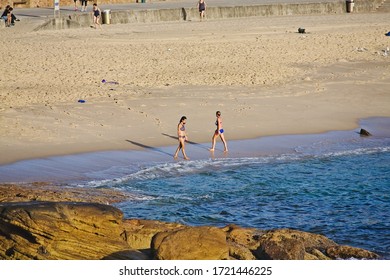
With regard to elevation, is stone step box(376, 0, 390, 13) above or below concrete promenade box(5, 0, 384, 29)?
below

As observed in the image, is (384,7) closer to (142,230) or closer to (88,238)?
(142,230)

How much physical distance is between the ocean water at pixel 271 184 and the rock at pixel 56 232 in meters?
4.30

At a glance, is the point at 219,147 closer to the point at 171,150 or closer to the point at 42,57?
the point at 171,150

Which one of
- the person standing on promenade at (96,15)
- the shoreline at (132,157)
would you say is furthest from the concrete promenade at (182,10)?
the shoreline at (132,157)

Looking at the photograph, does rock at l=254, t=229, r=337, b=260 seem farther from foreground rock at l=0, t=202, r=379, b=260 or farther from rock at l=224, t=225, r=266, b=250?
rock at l=224, t=225, r=266, b=250

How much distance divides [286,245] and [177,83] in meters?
16.2

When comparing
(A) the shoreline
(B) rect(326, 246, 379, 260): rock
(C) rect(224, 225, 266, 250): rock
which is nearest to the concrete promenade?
(A) the shoreline

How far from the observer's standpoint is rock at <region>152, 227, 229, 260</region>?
13.8 metres

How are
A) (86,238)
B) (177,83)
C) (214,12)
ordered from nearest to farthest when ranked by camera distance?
(86,238), (177,83), (214,12)

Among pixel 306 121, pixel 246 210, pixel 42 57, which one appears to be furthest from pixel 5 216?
pixel 42 57

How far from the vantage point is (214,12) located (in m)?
47.0

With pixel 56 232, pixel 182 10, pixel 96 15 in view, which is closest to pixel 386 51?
pixel 182 10

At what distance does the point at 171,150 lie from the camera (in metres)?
24.2

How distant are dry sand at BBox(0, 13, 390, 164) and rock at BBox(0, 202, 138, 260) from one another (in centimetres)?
810
